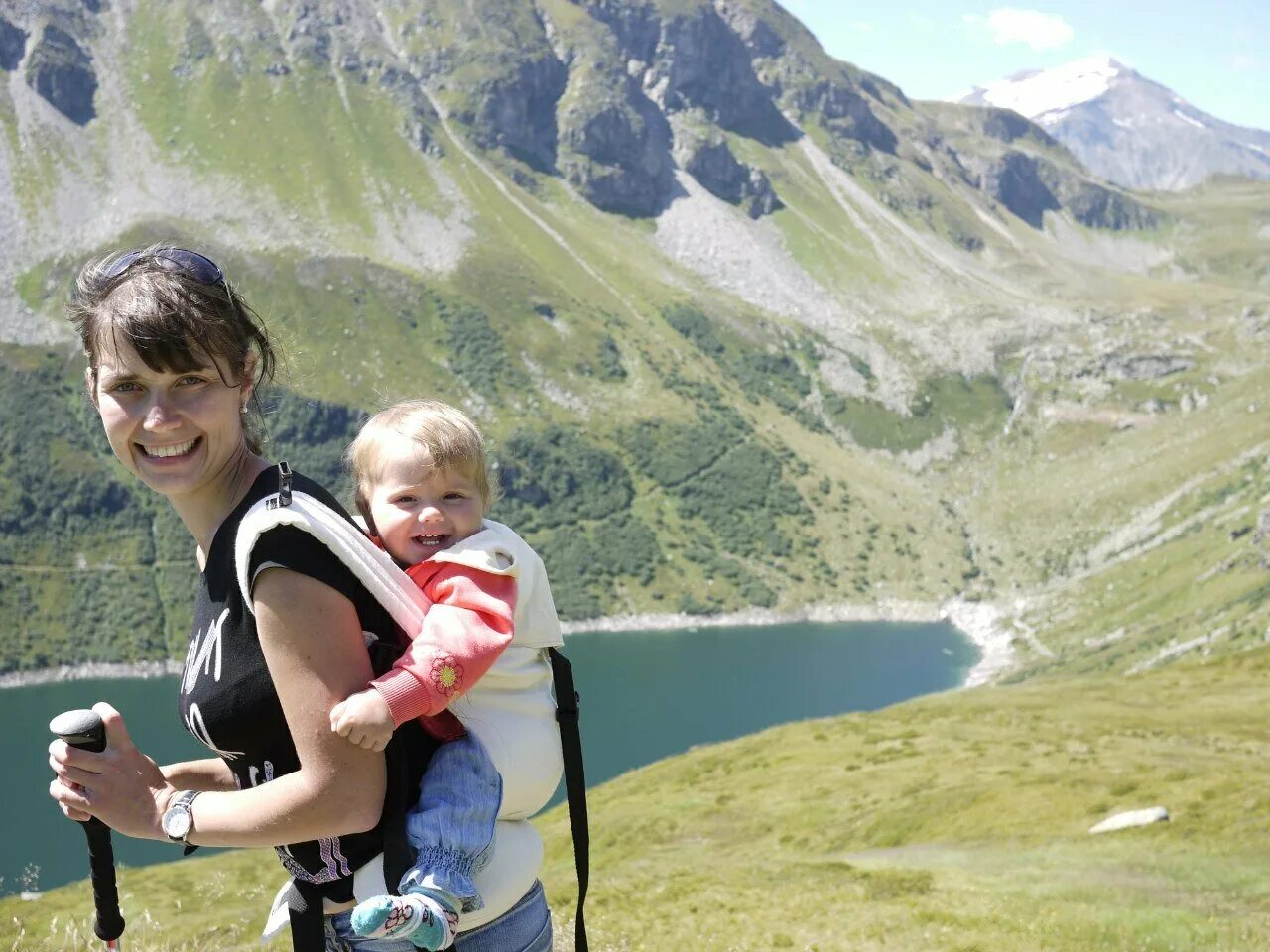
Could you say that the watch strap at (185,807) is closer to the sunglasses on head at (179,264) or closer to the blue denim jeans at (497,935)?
the blue denim jeans at (497,935)

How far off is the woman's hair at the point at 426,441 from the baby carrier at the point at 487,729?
16.6 inches

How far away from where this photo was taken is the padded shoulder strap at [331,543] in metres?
5.52

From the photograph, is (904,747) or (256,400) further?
(904,747)

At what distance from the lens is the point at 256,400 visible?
7.05 metres

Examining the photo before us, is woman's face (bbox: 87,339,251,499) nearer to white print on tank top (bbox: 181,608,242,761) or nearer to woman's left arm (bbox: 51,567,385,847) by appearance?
white print on tank top (bbox: 181,608,242,761)

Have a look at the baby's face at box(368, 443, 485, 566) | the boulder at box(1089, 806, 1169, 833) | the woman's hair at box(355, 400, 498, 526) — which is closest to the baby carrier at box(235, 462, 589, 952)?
the baby's face at box(368, 443, 485, 566)

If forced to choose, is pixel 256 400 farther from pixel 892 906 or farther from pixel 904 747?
pixel 904 747

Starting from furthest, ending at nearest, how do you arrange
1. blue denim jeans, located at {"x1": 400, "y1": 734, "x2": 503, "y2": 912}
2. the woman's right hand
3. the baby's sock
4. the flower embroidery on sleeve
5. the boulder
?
the boulder → the woman's right hand → blue denim jeans, located at {"x1": 400, "y1": 734, "x2": 503, "y2": 912} → the flower embroidery on sleeve → the baby's sock

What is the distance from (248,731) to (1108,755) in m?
49.0

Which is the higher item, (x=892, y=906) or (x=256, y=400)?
(x=256, y=400)

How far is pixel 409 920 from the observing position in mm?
5613

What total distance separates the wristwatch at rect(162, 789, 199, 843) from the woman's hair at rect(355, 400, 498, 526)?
6.39 feet

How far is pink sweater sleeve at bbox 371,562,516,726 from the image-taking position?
5.64 meters

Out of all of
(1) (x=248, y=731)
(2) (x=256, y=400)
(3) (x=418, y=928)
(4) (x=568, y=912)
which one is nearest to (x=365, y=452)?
(2) (x=256, y=400)
